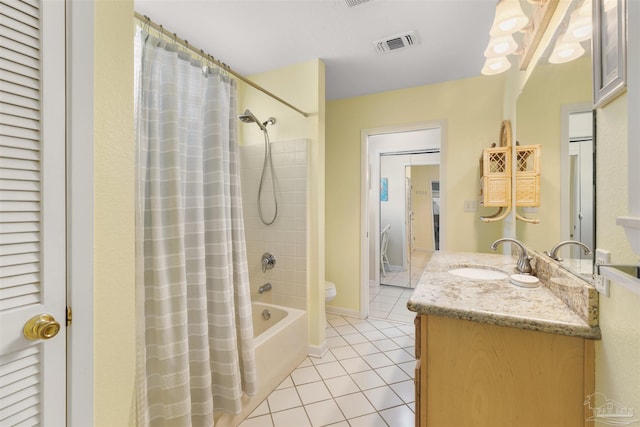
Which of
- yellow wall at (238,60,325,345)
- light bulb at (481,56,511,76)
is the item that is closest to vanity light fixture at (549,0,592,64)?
light bulb at (481,56,511,76)

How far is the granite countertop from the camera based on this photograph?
0.83 metres

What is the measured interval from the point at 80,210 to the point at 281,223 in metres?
1.58

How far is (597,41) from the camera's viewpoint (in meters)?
0.79

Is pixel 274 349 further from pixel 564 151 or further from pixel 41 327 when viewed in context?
pixel 564 151

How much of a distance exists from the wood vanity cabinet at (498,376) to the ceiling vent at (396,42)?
191 centimetres

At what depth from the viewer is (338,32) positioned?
186cm

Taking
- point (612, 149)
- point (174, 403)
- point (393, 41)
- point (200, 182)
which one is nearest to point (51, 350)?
point (174, 403)

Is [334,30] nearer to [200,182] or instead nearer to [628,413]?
[200,182]

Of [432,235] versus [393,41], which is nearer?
[393,41]

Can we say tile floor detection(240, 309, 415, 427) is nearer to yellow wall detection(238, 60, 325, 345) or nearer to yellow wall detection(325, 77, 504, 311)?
yellow wall detection(238, 60, 325, 345)

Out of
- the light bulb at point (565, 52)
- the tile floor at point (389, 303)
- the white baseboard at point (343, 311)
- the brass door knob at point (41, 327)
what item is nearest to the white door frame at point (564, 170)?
the light bulb at point (565, 52)

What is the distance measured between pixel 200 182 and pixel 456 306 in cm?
125

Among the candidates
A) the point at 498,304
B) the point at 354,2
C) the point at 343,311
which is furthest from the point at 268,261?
the point at 354,2

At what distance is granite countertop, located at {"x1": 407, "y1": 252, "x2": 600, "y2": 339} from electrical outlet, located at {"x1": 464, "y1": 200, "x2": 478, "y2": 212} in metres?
1.32
